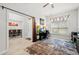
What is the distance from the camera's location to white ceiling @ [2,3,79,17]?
197cm

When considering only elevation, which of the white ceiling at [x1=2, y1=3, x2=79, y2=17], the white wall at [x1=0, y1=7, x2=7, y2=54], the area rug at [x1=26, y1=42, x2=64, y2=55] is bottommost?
the area rug at [x1=26, y1=42, x2=64, y2=55]

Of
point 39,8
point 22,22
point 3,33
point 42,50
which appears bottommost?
point 42,50

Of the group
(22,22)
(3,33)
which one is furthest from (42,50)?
(3,33)

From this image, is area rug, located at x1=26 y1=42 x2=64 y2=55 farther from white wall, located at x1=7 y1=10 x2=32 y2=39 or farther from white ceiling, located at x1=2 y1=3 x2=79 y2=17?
white ceiling, located at x1=2 y1=3 x2=79 y2=17

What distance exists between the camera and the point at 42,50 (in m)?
2.06

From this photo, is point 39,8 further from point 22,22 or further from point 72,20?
point 72,20

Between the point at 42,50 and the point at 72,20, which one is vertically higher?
the point at 72,20

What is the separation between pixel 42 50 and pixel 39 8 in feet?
3.16

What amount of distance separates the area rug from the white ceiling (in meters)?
0.72

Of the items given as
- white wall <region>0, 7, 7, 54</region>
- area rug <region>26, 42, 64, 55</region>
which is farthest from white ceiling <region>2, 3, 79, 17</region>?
area rug <region>26, 42, 64, 55</region>

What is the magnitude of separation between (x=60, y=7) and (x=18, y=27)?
1055mm

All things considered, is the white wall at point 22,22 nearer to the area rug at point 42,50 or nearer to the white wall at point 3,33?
the white wall at point 3,33

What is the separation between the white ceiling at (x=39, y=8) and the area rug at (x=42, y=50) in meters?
0.72

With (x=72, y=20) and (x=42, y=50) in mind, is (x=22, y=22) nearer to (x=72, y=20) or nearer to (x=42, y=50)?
(x=42, y=50)
